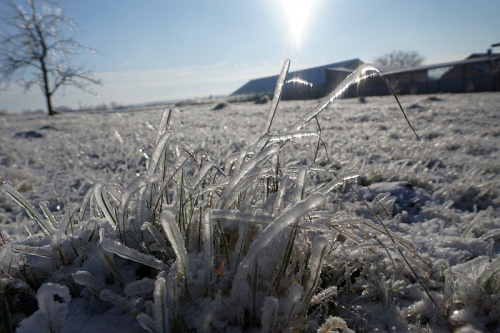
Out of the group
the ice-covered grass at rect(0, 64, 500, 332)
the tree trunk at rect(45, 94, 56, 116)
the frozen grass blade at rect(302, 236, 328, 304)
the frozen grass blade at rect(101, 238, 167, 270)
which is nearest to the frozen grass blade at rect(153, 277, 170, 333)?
the ice-covered grass at rect(0, 64, 500, 332)

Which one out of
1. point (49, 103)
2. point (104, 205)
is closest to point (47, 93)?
point (49, 103)

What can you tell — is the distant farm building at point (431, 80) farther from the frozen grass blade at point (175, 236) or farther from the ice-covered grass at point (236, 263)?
Result: the frozen grass blade at point (175, 236)

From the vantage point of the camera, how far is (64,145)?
4473 mm

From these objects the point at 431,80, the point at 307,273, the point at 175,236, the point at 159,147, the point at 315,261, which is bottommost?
the point at 307,273

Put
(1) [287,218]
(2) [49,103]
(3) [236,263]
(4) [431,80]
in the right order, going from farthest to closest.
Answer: (4) [431,80] < (2) [49,103] < (3) [236,263] < (1) [287,218]

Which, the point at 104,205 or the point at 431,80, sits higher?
the point at 431,80

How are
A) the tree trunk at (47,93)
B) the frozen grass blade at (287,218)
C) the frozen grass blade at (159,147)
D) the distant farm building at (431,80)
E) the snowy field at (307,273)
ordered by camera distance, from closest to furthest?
the frozen grass blade at (287,218), the snowy field at (307,273), the frozen grass blade at (159,147), the tree trunk at (47,93), the distant farm building at (431,80)

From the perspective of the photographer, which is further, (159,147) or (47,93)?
(47,93)

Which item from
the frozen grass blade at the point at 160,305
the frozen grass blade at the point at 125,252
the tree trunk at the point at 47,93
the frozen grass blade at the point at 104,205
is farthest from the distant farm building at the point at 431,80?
the frozen grass blade at the point at 160,305

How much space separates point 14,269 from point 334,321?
901 mm

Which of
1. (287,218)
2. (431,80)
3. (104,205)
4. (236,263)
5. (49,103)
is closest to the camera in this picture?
(287,218)

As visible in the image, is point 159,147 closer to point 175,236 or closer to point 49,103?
point 175,236

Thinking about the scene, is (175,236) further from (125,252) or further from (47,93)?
(47,93)

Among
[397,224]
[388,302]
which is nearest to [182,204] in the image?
[388,302]
